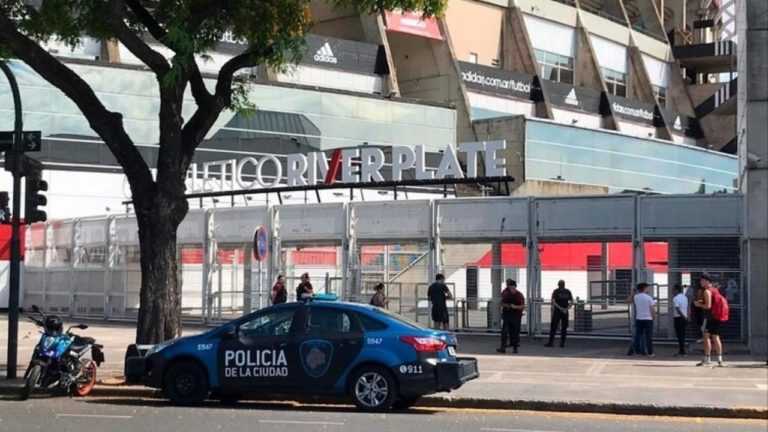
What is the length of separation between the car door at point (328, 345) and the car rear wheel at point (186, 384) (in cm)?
147

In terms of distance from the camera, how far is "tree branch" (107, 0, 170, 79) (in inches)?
594

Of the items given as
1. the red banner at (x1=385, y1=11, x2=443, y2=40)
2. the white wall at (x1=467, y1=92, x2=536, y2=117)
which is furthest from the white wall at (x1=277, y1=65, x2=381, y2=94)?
the white wall at (x1=467, y1=92, x2=536, y2=117)

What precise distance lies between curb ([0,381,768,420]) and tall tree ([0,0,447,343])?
163 cm

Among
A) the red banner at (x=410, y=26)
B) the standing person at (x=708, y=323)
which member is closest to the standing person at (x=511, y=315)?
the standing person at (x=708, y=323)

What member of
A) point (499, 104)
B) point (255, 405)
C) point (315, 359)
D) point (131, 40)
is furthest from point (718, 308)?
point (499, 104)

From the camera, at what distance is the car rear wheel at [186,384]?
43.9 feet

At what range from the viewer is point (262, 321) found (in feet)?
43.7

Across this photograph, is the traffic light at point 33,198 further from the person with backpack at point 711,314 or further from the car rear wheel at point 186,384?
the person with backpack at point 711,314

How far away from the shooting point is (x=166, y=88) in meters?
15.3

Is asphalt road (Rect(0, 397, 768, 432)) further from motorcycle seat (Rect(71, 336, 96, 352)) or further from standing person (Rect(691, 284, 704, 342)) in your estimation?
standing person (Rect(691, 284, 704, 342))

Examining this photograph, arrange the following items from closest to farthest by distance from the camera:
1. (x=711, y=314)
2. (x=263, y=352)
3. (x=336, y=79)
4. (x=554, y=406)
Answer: (x=263, y=352) → (x=554, y=406) → (x=711, y=314) → (x=336, y=79)

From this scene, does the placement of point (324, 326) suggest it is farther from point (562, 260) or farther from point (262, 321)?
point (562, 260)

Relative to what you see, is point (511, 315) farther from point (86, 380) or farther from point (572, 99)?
point (572, 99)

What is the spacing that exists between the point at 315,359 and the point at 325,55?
3849cm
